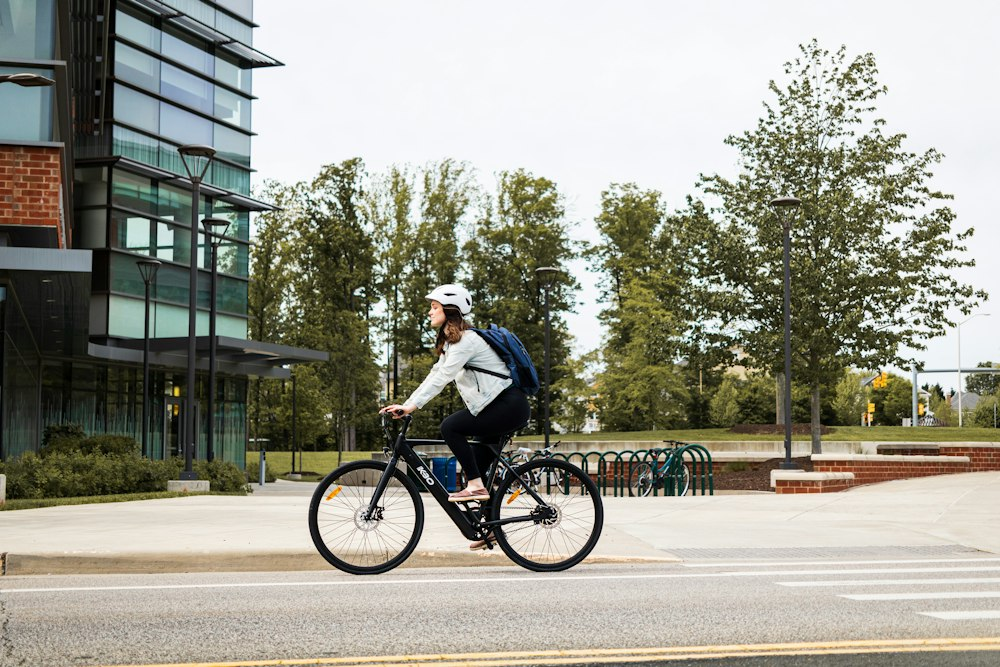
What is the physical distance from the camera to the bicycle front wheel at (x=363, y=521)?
26.3 ft

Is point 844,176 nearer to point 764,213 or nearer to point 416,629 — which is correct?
point 764,213

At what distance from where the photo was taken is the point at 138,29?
41.8 meters

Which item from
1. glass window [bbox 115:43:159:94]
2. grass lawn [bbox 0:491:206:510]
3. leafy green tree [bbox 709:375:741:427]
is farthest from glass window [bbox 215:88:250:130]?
leafy green tree [bbox 709:375:741:427]

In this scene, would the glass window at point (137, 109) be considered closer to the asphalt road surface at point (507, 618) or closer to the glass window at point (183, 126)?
the glass window at point (183, 126)

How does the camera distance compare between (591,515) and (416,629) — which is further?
(591,515)

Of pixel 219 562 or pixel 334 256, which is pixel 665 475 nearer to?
pixel 219 562

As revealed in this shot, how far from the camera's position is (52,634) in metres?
5.72

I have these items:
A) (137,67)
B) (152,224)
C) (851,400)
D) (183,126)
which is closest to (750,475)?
(152,224)

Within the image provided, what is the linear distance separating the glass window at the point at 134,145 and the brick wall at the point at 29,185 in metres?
23.0

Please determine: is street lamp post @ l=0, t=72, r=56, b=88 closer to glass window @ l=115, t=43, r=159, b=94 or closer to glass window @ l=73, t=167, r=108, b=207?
glass window @ l=73, t=167, r=108, b=207

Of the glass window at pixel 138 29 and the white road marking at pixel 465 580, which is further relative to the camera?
the glass window at pixel 138 29

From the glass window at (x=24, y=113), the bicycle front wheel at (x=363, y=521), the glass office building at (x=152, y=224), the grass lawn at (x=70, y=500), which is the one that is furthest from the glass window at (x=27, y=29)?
the bicycle front wheel at (x=363, y=521)

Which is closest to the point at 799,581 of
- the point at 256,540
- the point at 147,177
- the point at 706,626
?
the point at 706,626

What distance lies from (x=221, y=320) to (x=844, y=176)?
23858 mm
